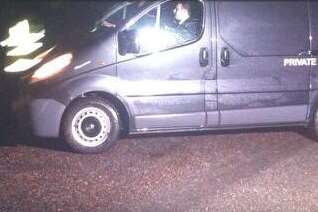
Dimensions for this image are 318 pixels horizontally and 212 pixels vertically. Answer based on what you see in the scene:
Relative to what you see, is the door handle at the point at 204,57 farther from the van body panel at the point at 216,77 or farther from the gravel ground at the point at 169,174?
the gravel ground at the point at 169,174

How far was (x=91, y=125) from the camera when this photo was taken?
623cm

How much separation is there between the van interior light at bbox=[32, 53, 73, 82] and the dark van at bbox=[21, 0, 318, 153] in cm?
1

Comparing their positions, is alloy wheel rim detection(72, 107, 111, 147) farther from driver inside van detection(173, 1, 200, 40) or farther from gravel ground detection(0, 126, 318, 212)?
driver inside van detection(173, 1, 200, 40)

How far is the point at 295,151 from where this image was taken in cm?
627

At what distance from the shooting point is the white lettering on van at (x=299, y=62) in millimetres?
6383

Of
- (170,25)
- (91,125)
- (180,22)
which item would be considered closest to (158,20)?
(170,25)

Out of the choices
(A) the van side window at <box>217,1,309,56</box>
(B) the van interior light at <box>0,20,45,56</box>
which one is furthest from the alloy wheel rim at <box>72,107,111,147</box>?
(B) the van interior light at <box>0,20,45,56</box>

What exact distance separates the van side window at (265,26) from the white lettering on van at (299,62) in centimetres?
8

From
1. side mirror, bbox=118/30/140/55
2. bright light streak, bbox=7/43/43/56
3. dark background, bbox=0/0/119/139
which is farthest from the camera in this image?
dark background, bbox=0/0/119/139

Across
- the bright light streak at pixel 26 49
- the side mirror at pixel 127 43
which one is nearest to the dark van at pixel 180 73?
the side mirror at pixel 127 43

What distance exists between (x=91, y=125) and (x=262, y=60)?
228 centimetres

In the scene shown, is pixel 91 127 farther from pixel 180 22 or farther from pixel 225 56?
pixel 225 56

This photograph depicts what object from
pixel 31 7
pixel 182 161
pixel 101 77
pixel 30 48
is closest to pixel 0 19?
pixel 31 7

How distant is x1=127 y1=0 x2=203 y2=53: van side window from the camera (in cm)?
606
